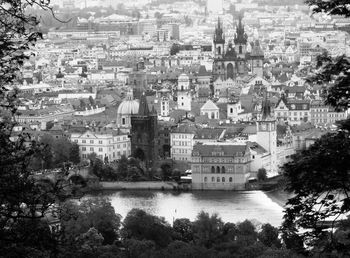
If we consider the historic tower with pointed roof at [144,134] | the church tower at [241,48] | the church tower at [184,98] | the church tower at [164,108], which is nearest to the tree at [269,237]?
the historic tower with pointed roof at [144,134]

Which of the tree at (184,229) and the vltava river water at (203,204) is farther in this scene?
the vltava river water at (203,204)

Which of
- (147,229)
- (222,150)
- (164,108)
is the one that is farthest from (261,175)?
(164,108)

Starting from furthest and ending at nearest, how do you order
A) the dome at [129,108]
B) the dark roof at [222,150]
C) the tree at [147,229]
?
the dome at [129,108] → the dark roof at [222,150] → the tree at [147,229]

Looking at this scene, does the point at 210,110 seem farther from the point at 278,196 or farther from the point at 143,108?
the point at 278,196

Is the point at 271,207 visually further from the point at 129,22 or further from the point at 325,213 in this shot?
the point at 129,22

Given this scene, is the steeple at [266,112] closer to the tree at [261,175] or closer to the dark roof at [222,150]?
the dark roof at [222,150]


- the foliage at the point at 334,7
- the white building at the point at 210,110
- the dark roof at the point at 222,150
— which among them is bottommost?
the white building at the point at 210,110

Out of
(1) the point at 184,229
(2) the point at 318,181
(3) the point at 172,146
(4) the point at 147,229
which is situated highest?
(2) the point at 318,181
